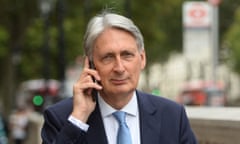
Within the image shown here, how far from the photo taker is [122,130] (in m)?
3.15

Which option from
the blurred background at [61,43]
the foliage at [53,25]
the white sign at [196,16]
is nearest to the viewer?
the white sign at [196,16]

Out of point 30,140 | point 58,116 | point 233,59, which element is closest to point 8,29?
point 30,140

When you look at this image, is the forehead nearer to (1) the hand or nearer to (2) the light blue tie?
(1) the hand

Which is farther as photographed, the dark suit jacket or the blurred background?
the blurred background

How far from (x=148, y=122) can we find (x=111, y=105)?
0.55ft

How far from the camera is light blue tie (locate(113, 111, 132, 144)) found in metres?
3.14

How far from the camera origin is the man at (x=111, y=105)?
312 cm

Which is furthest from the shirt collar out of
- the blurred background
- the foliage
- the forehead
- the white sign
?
the foliage

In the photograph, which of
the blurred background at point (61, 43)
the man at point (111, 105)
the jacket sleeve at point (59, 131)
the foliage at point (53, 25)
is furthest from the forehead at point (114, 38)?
the foliage at point (53, 25)

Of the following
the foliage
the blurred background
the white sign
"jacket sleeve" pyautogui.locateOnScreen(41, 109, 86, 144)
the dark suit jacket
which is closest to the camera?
"jacket sleeve" pyautogui.locateOnScreen(41, 109, 86, 144)

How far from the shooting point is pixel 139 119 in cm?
324

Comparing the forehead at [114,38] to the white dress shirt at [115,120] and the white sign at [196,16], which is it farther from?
the white sign at [196,16]

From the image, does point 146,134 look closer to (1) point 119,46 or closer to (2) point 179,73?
(1) point 119,46

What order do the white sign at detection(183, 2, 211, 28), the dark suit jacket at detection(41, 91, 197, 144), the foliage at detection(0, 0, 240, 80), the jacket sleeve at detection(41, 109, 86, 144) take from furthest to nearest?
the foliage at detection(0, 0, 240, 80)
the white sign at detection(183, 2, 211, 28)
the dark suit jacket at detection(41, 91, 197, 144)
the jacket sleeve at detection(41, 109, 86, 144)
